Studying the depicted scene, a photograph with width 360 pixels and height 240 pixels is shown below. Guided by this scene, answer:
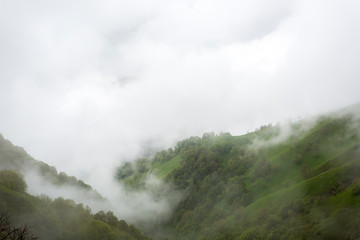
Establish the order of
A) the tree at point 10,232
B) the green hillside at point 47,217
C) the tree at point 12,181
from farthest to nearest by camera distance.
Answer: the tree at point 12,181, the green hillside at point 47,217, the tree at point 10,232

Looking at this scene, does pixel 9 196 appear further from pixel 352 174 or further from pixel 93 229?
pixel 352 174

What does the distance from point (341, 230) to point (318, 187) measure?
2185 inches

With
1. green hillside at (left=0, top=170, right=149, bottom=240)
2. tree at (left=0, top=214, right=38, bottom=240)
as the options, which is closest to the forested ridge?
green hillside at (left=0, top=170, right=149, bottom=240)

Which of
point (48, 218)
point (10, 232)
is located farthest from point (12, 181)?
point (10, 232)

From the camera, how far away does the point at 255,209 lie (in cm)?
19312

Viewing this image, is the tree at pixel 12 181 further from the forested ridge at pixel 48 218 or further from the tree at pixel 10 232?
the tree at pixel 10 232

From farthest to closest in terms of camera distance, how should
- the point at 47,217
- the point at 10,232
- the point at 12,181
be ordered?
the point at 12,181 < the point at 47,217 < the point at 10,232

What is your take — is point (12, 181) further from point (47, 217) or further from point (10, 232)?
point (10, 232)

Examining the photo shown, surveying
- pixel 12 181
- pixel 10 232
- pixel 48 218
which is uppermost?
pixel 12 181

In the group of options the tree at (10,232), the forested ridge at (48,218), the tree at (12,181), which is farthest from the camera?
the tree at (12,181)

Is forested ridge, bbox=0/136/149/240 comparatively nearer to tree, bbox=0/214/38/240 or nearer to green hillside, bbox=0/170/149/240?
green hillside, bbox=0/170/149/240

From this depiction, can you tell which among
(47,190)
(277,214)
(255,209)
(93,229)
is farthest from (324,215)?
(47,190)

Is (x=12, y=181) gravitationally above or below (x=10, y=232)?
above

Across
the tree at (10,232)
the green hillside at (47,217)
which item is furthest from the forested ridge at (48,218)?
the tree at (10,232)
